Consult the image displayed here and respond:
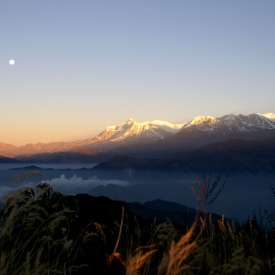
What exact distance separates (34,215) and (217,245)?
3.17 metres

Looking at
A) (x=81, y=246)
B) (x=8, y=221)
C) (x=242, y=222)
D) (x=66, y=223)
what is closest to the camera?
(x=8, y=221)

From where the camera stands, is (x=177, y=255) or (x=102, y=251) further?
(x=102, y=251)

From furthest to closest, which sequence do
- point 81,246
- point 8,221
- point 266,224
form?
point 266,224
point 81,246
point 8,221

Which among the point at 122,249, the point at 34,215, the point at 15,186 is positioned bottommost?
the point at 122,249

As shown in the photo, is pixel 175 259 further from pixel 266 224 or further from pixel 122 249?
pixel 266 224

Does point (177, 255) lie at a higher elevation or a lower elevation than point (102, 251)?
higher

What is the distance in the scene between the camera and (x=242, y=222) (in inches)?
411

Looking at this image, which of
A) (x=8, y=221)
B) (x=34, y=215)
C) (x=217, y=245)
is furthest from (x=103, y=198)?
(x=8, y=221)

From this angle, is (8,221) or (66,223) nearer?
(8,221)

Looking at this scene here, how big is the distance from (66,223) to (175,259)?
11.5 feet

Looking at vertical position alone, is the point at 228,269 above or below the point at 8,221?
below

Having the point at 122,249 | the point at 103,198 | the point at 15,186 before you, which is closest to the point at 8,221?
the point at 15,186

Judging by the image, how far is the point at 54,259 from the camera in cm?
582

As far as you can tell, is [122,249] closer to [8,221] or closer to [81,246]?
[81,246]
